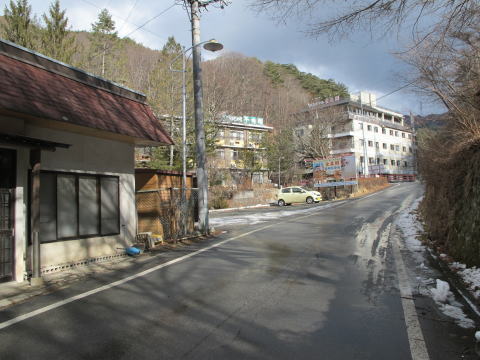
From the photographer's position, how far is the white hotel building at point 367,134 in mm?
55281

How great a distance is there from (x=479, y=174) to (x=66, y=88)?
9.45m

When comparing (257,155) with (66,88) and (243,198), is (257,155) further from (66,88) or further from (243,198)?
(66,88)

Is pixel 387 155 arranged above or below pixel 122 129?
above

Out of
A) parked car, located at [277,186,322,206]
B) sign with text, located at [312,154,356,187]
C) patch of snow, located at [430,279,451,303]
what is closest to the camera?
patch of snow, located at [430,279,451,303]

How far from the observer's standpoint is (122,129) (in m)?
8.97

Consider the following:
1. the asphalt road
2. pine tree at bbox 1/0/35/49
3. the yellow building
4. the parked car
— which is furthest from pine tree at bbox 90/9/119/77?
the asphalt road

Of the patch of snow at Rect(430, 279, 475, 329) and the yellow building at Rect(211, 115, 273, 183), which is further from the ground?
the yellow building at Rect(211, 115, 273, 183)

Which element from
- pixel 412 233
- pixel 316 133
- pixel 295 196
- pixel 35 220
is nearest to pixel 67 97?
pixel 35 220

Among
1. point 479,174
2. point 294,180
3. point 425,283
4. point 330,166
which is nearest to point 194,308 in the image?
point 425,283

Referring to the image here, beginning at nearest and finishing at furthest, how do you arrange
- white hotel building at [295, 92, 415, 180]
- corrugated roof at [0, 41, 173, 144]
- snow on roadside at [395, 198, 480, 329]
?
1. snow on roadside at [395, 198, 480, 329]
2. corrugated roof at [0, 41, 173, 144]
3. white hotel building at [295, 92, 415, 180]

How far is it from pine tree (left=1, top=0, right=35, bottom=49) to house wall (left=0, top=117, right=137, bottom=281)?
22141mm

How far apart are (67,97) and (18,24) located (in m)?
24.1

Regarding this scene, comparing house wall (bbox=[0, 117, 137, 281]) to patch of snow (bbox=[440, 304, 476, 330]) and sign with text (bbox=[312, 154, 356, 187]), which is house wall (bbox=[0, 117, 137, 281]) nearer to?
patch of snow (bbox=[440, 304, 476, 330])

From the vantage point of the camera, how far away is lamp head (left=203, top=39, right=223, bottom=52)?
13.4m
